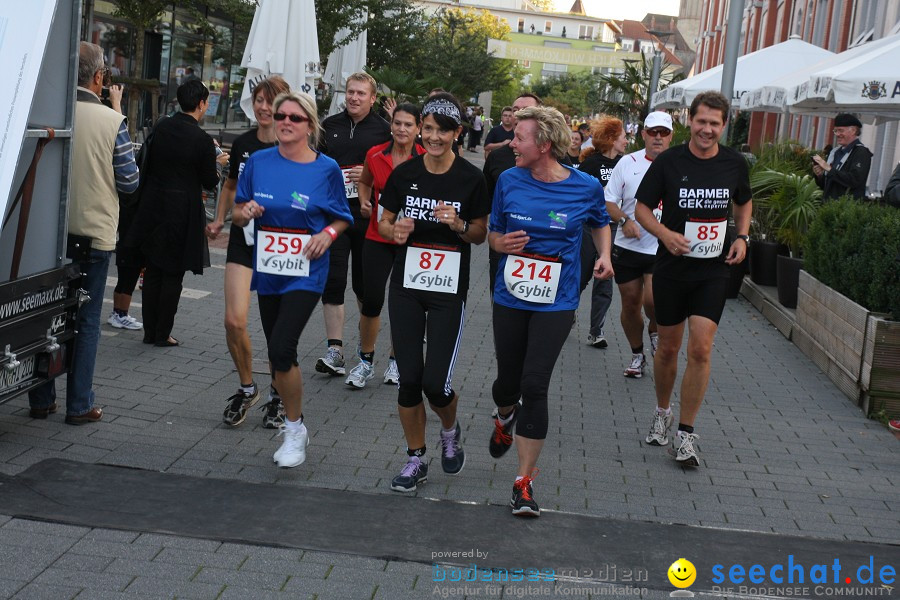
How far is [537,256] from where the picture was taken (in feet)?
18.6

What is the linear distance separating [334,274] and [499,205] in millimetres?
2752

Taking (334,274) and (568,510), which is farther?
(334,274)

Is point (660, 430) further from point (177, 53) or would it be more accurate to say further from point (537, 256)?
point (177, 53)

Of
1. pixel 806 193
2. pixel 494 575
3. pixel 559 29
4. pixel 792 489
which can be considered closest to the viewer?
pixel 494 575

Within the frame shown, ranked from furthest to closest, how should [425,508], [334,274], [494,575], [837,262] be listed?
[837,262] < [334,274] < [425,508] < [494,575]

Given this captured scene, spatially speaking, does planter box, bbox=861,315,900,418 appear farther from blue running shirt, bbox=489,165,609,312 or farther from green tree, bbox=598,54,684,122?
green tree, bbox=598,54,684,122

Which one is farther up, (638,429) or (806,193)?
(806,193)

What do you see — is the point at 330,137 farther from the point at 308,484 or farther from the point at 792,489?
the point at 792,489

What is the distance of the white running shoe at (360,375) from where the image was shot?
7973 millimetres

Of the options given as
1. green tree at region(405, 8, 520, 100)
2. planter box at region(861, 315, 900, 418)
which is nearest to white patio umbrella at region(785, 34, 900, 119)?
planter box at region(861, 315, 900, 418)

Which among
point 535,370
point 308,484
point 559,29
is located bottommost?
point 308,484

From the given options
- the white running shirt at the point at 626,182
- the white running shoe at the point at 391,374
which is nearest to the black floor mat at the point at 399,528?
the white running shoe at the point at 391,374

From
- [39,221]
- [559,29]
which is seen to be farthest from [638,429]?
[559,29]

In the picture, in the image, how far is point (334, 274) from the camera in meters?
8.35
